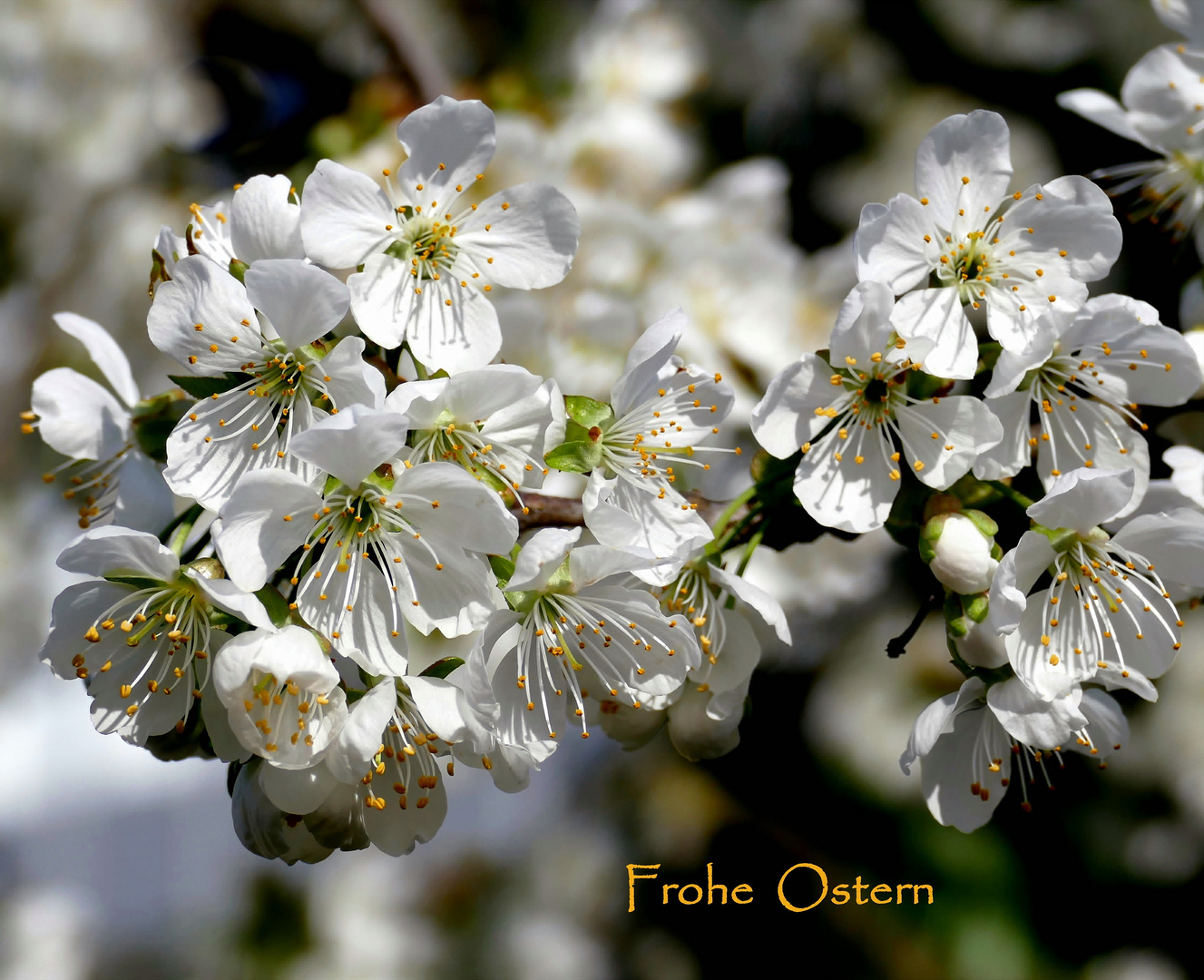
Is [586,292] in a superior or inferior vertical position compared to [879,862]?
superior

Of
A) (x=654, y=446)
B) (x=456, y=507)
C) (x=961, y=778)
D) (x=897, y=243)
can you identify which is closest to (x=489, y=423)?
(x=456, y=507)

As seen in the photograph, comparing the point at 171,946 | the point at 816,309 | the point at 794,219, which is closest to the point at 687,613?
the point at 816,309

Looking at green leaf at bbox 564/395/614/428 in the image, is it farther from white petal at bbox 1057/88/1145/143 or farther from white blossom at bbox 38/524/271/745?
white petal at bbox 1057/88/1145/143

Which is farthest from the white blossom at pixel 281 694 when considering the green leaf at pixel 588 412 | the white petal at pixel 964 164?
the white petal at pixel 964 164

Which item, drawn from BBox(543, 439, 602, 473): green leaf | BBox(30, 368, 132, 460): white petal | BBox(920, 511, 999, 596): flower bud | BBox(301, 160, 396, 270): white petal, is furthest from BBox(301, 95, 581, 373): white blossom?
BBox(920, 511, 999, 596): flower bud

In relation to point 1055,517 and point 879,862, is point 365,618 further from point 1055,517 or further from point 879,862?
point 879,862

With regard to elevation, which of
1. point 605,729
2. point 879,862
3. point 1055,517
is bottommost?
point 879,862

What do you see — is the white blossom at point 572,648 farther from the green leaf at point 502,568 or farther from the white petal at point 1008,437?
the white petal at point 1008,437
